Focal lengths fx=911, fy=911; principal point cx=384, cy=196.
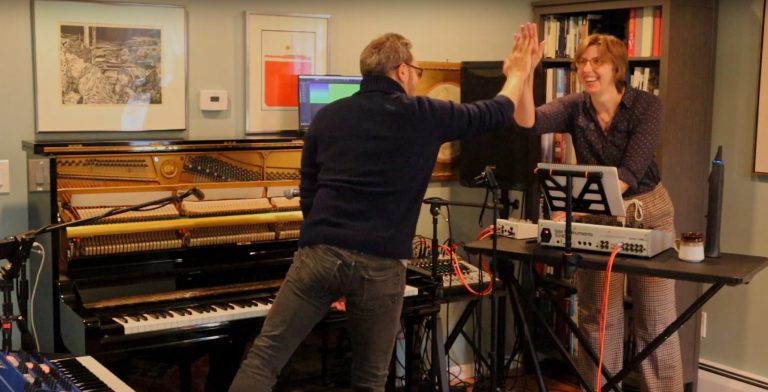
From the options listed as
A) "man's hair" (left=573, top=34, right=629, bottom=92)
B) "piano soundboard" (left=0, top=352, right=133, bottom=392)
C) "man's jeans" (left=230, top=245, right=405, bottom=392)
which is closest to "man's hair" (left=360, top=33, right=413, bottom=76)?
"man's jeans" (left=230, top=245, right=405, bottom=392)

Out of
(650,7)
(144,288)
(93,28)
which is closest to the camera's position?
(144,288)

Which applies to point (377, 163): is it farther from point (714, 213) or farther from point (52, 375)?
point (714, 213)

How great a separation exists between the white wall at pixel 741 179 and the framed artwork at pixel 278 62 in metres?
1.84

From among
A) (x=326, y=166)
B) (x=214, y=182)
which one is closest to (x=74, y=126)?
(x=214, y=182)

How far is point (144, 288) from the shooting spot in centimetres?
328

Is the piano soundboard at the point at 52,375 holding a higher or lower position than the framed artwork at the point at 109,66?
lower

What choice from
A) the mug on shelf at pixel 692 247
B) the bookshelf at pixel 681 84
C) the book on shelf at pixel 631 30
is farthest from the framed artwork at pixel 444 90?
the mug on shelf at pixel 692 247

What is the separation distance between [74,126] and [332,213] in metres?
1.39

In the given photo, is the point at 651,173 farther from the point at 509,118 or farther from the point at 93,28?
the point at 93,28

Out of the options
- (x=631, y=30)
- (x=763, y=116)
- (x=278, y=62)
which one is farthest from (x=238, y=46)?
(x=763, y=116)

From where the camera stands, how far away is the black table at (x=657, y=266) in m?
2.76

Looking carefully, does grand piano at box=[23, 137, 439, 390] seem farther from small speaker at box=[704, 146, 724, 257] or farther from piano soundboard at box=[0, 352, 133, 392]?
small speaker at box=[704, 146, 724, 257]

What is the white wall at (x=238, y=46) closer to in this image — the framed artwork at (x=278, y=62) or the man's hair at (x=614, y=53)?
the framed artwork at (x=278, y=62)

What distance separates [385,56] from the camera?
9.03ft
